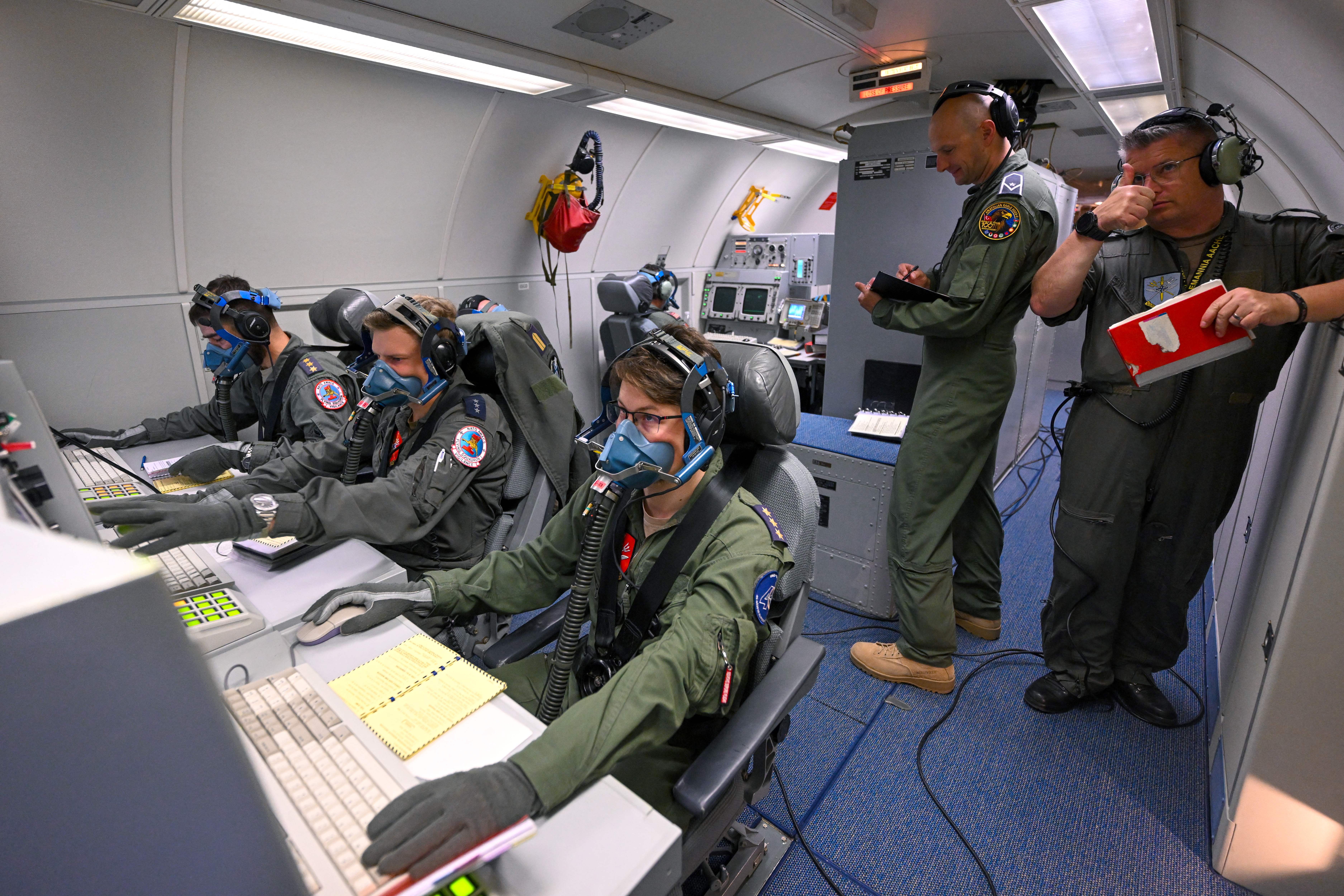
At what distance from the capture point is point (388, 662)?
4.04 ft

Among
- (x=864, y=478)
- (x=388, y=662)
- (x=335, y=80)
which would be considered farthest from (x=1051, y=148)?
(x=388, y=662)

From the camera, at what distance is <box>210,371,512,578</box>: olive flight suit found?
66.5 inches

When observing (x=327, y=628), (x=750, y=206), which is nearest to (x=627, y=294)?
(x=750, y=206)

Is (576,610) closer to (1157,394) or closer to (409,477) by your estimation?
(409,477)

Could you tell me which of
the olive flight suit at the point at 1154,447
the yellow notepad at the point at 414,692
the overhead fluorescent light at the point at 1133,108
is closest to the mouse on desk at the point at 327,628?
the yellow notepad at the point at 414,692

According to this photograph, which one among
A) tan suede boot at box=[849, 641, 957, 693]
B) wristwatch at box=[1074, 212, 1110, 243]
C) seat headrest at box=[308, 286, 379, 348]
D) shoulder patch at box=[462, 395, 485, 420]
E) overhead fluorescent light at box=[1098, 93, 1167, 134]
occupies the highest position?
overhead fluorescent light at box=[1098, 93, 1167, 134]

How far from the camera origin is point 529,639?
1511mm

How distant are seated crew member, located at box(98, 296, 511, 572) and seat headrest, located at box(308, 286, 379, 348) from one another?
0.84 m

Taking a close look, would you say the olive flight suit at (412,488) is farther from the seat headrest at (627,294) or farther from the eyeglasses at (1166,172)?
the seat headrest at (627,294)

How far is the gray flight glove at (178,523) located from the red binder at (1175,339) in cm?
225

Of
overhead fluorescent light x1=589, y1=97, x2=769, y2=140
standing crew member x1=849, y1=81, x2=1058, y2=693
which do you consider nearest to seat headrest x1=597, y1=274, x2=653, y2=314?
overhead fluorescent light x1=589, y1=97, x2=769, y2=140

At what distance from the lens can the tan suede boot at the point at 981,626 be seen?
2717 mm

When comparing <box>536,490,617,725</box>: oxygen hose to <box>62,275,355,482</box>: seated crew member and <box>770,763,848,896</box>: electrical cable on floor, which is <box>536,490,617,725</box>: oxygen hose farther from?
<box>62,275,355,482</box>: seated crew member

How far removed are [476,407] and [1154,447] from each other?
2.10 m
